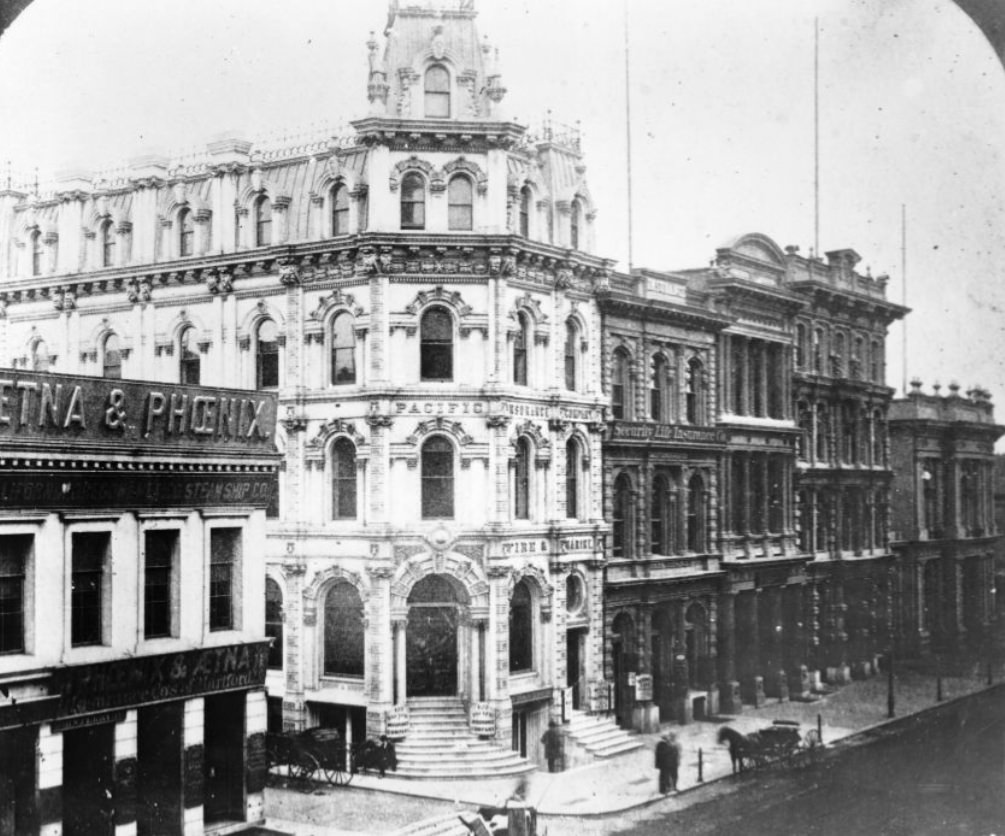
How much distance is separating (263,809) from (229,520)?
599cm

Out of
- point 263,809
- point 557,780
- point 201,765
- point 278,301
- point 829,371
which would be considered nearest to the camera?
point 201,765

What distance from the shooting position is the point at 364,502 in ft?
106

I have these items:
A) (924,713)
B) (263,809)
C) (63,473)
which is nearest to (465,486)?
Result: (263,809)

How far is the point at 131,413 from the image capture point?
75.1 feet

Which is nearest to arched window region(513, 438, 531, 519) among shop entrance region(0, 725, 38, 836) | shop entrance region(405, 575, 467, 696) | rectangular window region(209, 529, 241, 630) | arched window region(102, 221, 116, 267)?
shop entrance region(405, 575, 467, 696)

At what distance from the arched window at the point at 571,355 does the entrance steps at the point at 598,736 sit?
9215 mm

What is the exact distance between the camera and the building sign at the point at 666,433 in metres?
37.3

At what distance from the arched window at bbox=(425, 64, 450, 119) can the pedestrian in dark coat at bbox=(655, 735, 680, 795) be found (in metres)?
16.8

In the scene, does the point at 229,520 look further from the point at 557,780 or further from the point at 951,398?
the point at 951,398

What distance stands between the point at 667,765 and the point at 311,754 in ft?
28.0

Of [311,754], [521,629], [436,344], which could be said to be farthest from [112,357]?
[521,629]

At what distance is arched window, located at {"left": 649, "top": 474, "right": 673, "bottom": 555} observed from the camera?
39.2 metres

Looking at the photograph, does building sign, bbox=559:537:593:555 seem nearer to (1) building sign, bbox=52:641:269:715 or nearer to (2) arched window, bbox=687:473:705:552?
(2) arched window, bbox=687:473:705:552

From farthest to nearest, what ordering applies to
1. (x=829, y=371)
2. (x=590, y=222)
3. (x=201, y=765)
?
(x=829, y=371) < (x=590, y=222) < (x=201, y=765)
